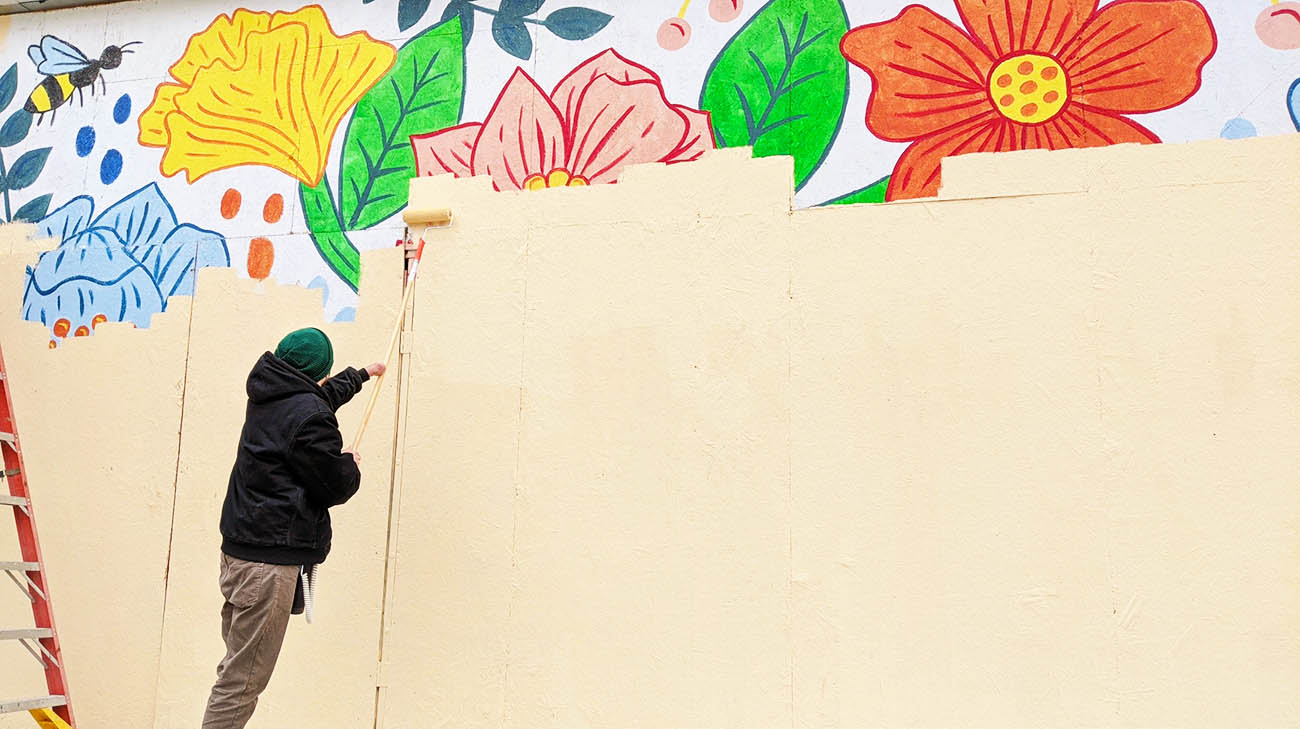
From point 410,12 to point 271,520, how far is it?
211cm

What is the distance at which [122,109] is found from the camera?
4.34 meters

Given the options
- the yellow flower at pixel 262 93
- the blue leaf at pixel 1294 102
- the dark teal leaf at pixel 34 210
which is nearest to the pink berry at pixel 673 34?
the yellow flower at pixel 262 93

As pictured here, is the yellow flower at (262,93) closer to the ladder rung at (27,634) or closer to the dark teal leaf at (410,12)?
the dark teal leaf at (410,12)

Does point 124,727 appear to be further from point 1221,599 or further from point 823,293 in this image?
point 1221,599

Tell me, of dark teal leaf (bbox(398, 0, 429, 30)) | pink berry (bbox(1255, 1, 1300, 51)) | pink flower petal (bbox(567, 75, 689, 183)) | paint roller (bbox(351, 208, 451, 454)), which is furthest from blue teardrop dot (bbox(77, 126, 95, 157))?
pink berry (bbox(1255, 1, 1300, 51))

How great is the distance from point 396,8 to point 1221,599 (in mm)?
3594

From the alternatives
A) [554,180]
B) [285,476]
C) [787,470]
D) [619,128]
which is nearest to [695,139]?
[619,128]

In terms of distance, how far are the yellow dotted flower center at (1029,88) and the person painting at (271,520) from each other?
2461mm

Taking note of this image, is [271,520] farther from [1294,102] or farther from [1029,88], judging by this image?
[1294,102]

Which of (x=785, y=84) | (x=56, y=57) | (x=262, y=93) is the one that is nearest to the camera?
(x=785, y=84)

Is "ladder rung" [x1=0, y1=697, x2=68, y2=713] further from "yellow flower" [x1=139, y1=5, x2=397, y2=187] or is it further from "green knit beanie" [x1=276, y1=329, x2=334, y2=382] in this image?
"yellow flower" [x1=139, y1=5, x2=397, y2=187]

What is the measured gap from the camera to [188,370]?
13.0 ft

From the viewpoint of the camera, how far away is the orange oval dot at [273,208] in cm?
402

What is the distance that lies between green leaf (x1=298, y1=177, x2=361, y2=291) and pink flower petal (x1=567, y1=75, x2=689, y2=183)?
0.91m
